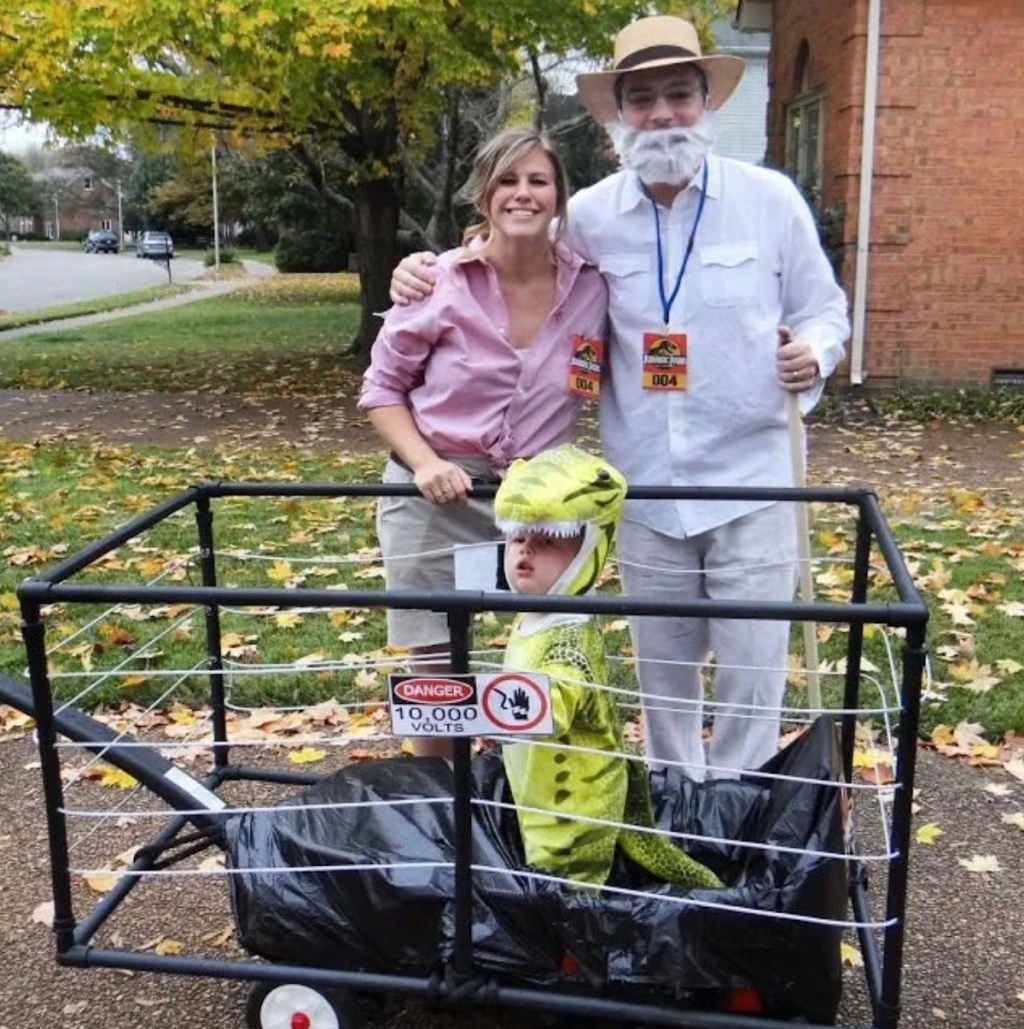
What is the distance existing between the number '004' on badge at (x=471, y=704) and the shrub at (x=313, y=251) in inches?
1561

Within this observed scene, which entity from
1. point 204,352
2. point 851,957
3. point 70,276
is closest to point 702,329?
point 851,957

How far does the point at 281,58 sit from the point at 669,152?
8117 millimetres

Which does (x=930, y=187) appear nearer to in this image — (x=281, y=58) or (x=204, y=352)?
(x=281, y=58)

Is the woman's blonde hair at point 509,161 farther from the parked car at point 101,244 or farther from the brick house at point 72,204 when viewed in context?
the brick house at point 72,204

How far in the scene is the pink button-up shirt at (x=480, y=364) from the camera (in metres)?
2.95

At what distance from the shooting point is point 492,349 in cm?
295

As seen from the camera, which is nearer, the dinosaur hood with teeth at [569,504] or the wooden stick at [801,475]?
the dinosaur hood with teeth at [569,504]

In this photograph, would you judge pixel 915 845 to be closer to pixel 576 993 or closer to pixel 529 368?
pixel 576 993

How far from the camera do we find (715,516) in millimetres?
3119

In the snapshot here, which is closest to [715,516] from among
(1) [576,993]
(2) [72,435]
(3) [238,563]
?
(1) [576,993]

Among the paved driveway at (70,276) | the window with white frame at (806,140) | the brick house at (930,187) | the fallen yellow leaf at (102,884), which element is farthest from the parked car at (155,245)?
the fallen yellow leaf at (102,884)

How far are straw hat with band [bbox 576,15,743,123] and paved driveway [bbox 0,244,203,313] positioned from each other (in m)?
29.2

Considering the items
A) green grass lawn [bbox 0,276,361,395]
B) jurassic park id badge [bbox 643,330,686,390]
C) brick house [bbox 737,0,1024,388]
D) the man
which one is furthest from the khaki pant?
green grass lawn [bbox 0,276,361,395]

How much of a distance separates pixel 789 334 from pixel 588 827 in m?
1.26
